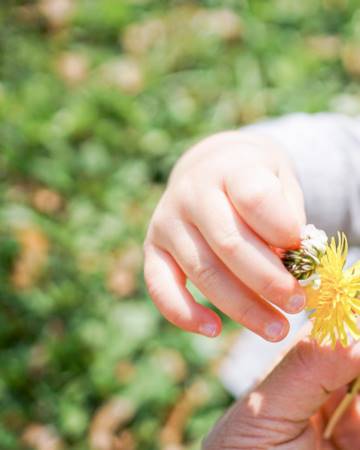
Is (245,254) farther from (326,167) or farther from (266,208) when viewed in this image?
(326,167)

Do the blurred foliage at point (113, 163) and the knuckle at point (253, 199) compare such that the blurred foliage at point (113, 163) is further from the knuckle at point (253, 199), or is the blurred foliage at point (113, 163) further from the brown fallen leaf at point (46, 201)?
the knuckle at point (253, 199)

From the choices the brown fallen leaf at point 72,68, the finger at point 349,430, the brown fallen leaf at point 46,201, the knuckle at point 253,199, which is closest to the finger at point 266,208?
the knuckle at point 253,199

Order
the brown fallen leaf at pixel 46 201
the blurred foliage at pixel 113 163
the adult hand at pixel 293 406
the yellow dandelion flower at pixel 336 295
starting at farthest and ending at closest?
the brown fallen leaf at pixel 46 201, the blurred foliage at pixel 113 163, the adult hand at pixel 293 406, the yellow dandelion flower at pixel 336 295

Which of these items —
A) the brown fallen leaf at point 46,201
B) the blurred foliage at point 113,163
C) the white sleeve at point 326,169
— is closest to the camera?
the white sleeve at point 326,169

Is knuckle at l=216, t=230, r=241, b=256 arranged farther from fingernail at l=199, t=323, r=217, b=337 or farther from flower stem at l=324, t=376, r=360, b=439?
flower stem at l=324, t=376, r=360, b=439

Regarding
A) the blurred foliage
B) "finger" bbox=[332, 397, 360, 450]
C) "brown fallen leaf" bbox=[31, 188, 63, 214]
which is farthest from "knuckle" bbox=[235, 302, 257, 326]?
"brown fallen leaf" bbox=[31, 188, 63, 214]

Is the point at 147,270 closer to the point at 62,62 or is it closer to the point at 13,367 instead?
the point at 13,367

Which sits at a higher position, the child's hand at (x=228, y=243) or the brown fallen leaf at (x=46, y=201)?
the child's hand at (x=228, y=243)
